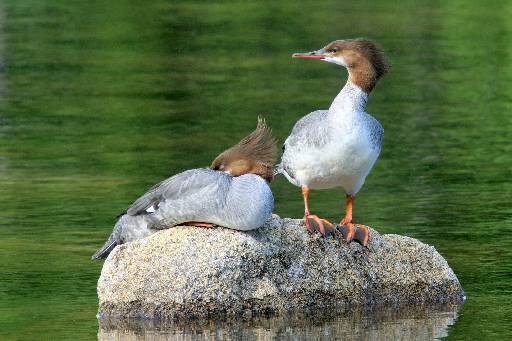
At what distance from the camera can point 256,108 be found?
57.4 feet

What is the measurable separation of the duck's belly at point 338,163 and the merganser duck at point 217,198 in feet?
0.79

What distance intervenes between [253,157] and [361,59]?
101cm

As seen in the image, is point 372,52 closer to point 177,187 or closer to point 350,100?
point 350,100

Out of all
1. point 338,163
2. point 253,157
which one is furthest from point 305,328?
point 253,157

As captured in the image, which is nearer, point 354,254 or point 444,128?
point 354,254

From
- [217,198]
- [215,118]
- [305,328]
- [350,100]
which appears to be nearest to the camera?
[305,328]

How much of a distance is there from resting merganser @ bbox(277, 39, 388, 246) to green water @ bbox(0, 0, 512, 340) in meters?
1.03

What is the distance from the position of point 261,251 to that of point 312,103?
8.82 meters

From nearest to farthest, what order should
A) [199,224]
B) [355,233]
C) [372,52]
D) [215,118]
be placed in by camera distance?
[199,224], [355,233], [372,52], [215,118]

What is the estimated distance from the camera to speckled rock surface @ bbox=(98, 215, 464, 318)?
8984 mm

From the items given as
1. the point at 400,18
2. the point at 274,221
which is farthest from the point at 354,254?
the point at 400,18

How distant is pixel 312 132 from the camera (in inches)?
375

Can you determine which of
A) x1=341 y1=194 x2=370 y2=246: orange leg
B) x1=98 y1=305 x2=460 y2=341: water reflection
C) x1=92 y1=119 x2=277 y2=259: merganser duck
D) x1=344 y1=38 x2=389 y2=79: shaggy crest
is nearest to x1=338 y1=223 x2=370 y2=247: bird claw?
x1=341 y1=194 x2=370 y2=246: orange leg

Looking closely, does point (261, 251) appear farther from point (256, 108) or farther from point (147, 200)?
point (256, 108)
